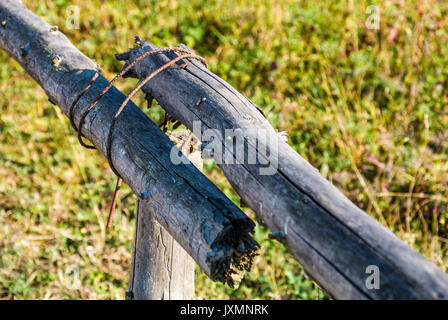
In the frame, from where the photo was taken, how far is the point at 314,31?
189 inches

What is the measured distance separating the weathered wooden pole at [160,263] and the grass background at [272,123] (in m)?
1.03

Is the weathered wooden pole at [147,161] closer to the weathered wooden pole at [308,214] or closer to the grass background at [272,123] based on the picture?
the weathered wooden pole at [308,214]

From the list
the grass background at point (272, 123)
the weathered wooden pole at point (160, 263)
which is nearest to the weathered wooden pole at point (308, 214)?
the weathered wooden pole at point (160, 263)

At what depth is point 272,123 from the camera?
163 inches

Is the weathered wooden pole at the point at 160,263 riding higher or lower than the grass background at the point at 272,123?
lower

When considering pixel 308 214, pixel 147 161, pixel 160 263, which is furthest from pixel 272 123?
pixel 308 214

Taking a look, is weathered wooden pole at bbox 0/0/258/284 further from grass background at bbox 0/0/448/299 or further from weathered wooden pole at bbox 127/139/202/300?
grass background at bbox 0/0/448/299

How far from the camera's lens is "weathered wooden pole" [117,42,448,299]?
106cm

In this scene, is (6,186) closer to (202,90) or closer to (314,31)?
(202,90)

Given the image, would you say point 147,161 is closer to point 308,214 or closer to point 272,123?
point 308,214

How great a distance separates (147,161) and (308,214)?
2.32 feet

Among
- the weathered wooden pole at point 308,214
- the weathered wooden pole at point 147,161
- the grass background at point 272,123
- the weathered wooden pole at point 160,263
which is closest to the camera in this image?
the weathered wooden pole at point 308,214

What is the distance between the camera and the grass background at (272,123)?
129 inches

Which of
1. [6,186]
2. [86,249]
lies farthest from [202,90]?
[6,186]
